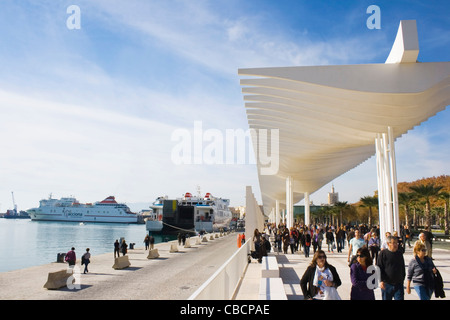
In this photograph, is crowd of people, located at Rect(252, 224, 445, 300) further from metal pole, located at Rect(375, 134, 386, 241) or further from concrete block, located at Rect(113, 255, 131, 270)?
concrete block, located at Rect(113, 255, 131, 270)

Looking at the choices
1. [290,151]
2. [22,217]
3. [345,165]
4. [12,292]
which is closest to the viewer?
[12,292]

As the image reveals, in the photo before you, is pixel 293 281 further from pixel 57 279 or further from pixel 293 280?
pixel 57 279

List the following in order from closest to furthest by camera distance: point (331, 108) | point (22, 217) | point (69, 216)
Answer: point (331, 108), point (69, 216), point (22, 217)

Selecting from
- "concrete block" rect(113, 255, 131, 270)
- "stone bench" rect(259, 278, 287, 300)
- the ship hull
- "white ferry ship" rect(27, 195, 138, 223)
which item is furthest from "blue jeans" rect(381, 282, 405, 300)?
the ship hull

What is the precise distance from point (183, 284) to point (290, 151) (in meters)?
13.1

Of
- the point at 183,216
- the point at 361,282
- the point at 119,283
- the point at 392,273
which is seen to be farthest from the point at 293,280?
the point at 183,216

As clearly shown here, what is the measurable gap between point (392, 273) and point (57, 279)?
9.82m

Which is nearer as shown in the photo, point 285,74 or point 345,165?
point 285,74

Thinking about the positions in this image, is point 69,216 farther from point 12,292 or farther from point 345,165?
point 12,292

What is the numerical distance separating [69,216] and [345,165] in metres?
94.6

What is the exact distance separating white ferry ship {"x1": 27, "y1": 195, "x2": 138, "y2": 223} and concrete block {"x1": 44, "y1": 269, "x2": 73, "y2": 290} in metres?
93.8

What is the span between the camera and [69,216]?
103 m
